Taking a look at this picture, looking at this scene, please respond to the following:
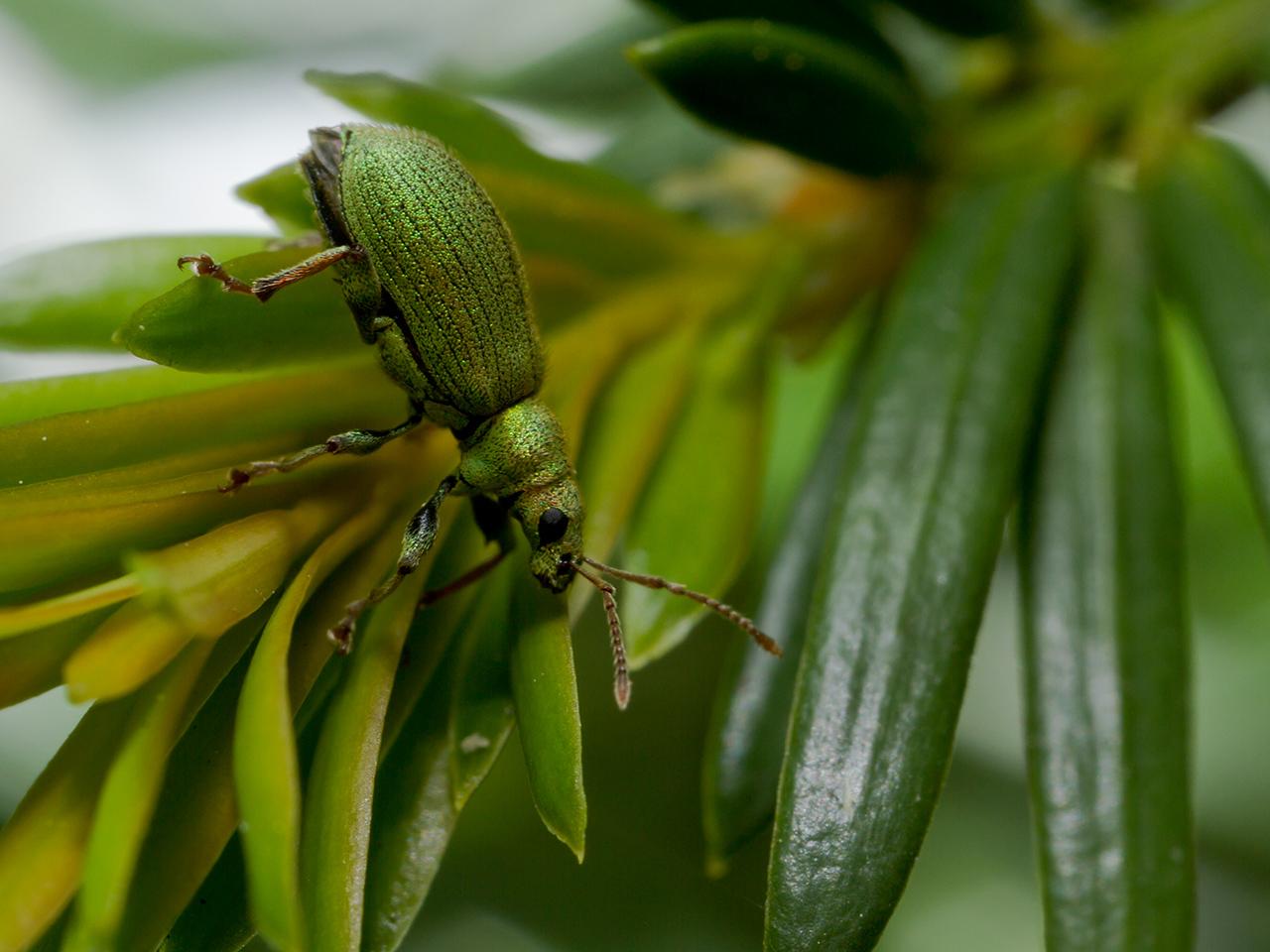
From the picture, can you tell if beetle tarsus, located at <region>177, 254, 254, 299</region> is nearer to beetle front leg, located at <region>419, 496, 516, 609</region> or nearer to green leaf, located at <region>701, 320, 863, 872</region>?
beetle front leg, located at <region>419, 496, 516, 609</region>

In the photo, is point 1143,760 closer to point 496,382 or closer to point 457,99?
point 496,382

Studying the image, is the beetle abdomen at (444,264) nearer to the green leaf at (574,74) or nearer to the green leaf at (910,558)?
the green leaf at (910,558)

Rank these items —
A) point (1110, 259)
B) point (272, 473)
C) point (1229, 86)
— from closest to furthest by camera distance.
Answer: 1. point (272, 473)
2. point (1110, 259)
3. point (1229, 86)

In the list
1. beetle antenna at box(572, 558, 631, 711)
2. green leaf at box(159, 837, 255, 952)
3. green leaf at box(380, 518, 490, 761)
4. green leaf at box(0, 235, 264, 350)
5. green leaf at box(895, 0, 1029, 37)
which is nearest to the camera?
green leaf at box(159, 837, 255, 952)

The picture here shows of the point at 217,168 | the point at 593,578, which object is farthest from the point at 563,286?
the point at 217,168

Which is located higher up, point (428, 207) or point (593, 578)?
point (428, 207)

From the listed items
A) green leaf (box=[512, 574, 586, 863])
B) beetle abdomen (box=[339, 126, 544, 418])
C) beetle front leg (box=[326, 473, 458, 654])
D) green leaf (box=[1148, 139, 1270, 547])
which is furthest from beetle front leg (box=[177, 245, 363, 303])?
green leaf (box=[1148, 139, 1270, 547])

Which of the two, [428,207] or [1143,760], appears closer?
[1143,760]
